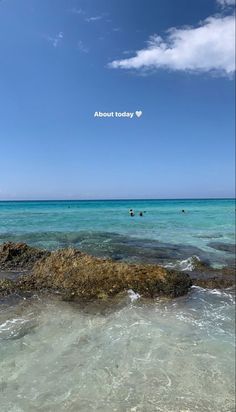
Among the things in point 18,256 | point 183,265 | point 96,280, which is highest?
point 18,256

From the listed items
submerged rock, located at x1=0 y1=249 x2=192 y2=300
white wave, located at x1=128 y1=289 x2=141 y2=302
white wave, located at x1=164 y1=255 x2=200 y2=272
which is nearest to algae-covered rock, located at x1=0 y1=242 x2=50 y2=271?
submerged rock, located at x1=0 y1=249 x2=192 y2=300

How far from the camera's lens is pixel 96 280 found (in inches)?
441

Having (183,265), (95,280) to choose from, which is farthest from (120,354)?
(183,265)

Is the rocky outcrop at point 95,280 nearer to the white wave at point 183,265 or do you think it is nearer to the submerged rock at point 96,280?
the submerged rock at point 96,280

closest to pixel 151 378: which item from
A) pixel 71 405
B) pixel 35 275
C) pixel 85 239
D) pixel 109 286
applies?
→ pixel 71 405

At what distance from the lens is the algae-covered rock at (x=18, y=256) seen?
46.9ft

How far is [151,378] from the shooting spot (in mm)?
6352

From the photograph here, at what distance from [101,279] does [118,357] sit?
416 centimetres

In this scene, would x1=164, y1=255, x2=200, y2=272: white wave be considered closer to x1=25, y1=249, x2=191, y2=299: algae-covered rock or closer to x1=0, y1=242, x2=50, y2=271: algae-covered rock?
x1=25, y1=249, x2=191, y2=299: algae-covered rock

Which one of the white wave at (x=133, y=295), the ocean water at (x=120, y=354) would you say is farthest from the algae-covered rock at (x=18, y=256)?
the white wave at (x=133, y=295)

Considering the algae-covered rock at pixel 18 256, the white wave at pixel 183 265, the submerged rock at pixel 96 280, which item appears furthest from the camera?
the white wave at pixel 183 265

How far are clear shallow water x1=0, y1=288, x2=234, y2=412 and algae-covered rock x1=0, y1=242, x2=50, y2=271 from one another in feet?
14.3

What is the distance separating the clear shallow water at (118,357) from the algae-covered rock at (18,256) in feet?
14.3

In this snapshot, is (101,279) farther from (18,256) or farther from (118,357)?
(18,256)
